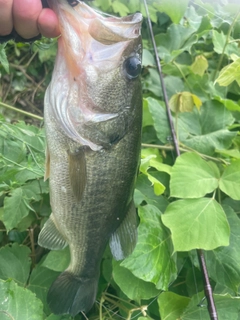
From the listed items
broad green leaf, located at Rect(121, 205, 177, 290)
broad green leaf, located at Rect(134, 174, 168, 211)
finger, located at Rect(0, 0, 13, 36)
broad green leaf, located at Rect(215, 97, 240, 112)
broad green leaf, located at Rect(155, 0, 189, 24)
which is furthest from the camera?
broad green leaf, located at Rect(155, 0, 189, 24)

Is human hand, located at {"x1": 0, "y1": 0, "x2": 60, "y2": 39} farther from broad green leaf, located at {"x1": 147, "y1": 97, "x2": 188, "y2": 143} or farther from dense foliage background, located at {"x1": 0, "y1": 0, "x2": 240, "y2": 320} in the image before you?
broad green leaf, located at {"x1": 147, "y1": 97, "x2": 188, "y2": 143}

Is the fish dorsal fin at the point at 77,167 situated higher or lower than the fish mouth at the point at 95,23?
lower

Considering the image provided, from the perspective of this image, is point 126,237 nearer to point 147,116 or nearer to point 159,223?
point 159,223

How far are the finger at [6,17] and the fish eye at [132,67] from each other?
0.86 ft

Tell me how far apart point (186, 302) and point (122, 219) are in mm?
456

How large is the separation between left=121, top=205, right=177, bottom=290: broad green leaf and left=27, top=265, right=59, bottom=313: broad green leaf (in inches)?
12.9

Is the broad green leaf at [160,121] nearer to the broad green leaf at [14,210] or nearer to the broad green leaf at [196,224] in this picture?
the broad green leaf at [196,224]

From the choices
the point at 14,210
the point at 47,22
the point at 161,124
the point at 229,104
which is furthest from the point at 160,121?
the point at 47,22

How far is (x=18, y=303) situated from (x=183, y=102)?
37.2 inches

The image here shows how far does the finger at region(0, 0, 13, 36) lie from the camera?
832 mm

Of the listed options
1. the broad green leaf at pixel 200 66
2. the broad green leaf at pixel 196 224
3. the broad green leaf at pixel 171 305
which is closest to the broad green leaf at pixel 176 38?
the broad green leaf at pixel 200 66

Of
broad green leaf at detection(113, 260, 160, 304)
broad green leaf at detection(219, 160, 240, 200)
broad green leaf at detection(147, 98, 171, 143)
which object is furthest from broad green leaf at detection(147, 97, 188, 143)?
broad green leaf at detection(113, 260, 160, 304)

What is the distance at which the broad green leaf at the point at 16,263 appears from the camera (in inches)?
54.7

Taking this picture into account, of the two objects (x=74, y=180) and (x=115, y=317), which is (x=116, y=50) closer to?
(x=74, y=180)
